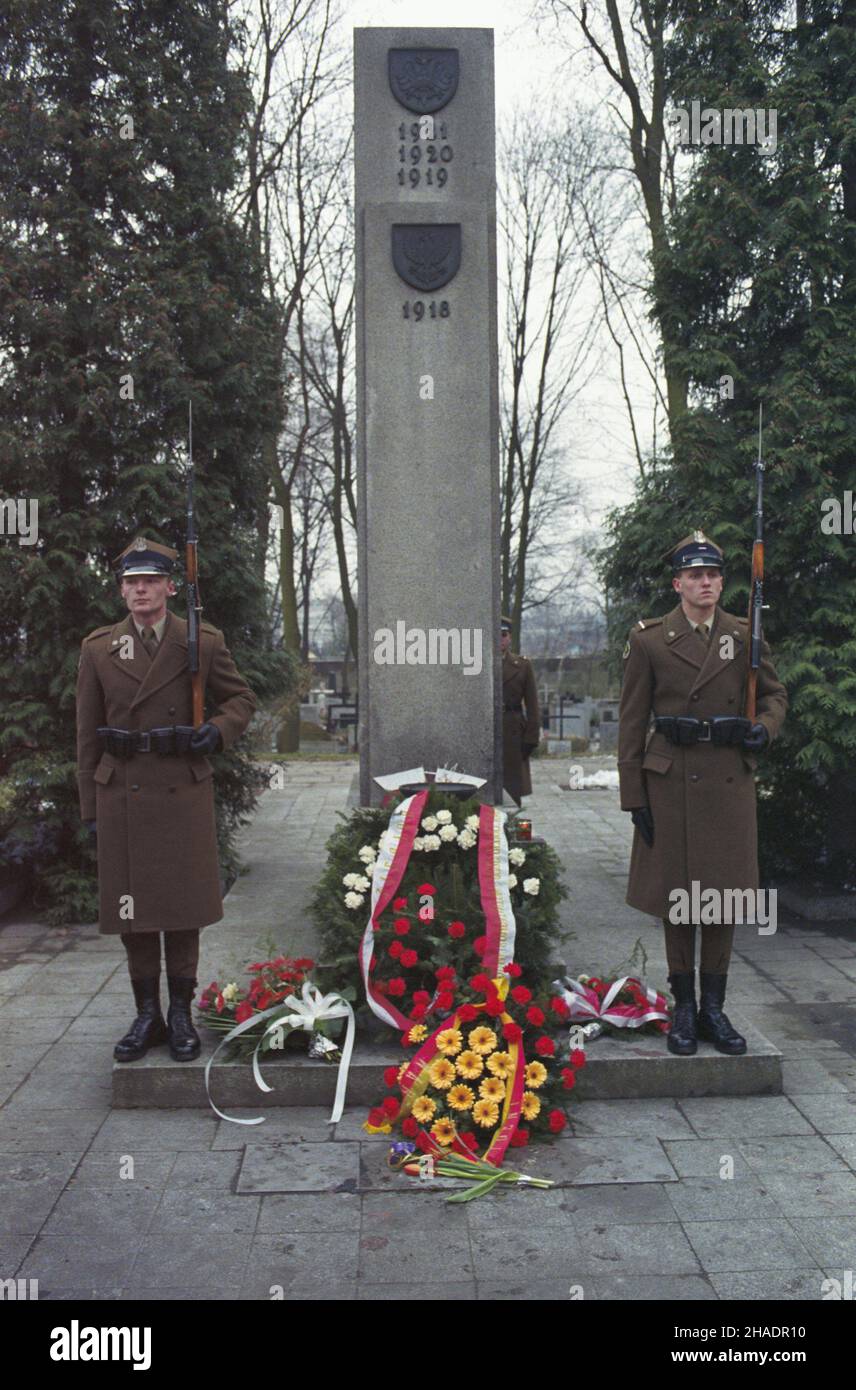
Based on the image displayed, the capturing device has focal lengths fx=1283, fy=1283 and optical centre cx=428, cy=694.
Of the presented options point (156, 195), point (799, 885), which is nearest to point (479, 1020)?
point (799, 885)

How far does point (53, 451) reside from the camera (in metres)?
8.37

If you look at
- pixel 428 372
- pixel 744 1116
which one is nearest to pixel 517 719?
pixel 428 372

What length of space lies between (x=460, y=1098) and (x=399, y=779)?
5.89 feet

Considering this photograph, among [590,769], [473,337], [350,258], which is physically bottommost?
[590,769]

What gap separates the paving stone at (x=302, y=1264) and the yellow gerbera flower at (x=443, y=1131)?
61cm

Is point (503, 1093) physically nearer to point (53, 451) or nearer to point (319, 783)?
point (53, 451)

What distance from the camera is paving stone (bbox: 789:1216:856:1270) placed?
371 cm

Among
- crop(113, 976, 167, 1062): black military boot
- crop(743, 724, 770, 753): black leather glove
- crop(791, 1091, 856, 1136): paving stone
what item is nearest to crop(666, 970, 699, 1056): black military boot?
crop(791, 1091, 856, 1136): paving stone

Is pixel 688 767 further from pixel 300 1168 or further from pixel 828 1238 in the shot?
pixel 300 1168

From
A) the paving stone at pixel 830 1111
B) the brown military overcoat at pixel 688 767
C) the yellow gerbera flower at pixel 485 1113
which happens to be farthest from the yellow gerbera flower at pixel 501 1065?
the paving stone at pixel 830 1111

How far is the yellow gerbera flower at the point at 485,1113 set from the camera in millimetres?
4484

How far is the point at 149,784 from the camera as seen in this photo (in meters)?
5.12

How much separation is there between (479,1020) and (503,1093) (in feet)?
1.10

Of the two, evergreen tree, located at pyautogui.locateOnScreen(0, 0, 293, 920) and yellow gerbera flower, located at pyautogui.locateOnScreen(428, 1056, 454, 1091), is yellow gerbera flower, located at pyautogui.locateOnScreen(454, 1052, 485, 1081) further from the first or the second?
evergreen tree, located at pyautogui.locateOnScreen(0, 0, 293, 920)
